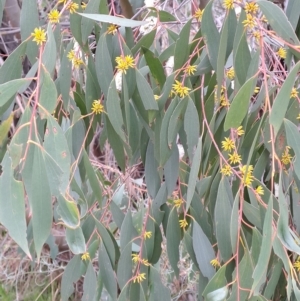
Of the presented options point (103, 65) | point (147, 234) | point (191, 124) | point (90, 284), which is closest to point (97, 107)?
point (103, 65)

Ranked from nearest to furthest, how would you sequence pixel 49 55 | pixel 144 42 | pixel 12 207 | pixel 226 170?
pixel 12 207 < pixel 49 55 < pixel 226 170 < pixel 144 42

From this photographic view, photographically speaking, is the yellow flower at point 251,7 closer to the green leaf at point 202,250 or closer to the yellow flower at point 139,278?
the green leaf at point 202,250

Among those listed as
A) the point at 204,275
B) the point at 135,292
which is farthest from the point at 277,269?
the point at 135,292

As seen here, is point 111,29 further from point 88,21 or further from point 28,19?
point 28,19

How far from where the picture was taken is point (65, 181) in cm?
62

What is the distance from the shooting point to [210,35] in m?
0.82

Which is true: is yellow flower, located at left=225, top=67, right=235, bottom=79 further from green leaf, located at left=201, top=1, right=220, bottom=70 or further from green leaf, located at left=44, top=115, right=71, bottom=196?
green leaf, located at left=44, top=115, right=71, bottom=196

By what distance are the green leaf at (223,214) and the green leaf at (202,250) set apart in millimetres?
103

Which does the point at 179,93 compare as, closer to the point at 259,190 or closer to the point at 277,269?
the point at 259,190

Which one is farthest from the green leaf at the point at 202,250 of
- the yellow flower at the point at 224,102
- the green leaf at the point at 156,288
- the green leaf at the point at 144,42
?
the green leaf at the point at 144,42

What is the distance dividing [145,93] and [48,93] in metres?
0.22

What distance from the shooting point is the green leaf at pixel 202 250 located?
93cm

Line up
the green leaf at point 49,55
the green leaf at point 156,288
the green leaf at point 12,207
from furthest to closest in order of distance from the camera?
the green leaf at point 156,288 < the green leaf at point 49,55 < the green leaf at point 12,207

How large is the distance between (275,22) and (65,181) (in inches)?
15.1
